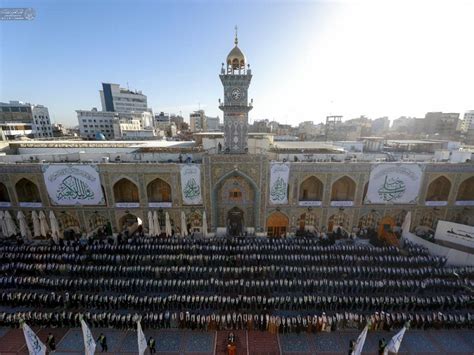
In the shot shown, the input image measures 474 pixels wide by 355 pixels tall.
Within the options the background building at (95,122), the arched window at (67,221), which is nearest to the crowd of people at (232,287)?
the arched window at (67,221)

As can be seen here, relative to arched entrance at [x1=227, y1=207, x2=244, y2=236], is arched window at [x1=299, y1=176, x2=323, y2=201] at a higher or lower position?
higher

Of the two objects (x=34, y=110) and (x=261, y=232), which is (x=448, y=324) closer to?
(x=261, y=232)

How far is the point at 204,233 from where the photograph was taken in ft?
63.4

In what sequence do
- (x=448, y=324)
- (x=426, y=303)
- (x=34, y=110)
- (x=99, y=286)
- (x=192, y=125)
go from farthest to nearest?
(x=192, y=125) → (x=34, y=110) → (x=99, y=286) → (x=426, y=303) → (x=448, y=324)

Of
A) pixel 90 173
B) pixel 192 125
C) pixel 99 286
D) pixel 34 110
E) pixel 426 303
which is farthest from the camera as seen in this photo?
pixel 192 125

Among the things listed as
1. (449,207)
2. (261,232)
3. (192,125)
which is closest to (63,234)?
(261,232)

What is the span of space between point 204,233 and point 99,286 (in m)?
7.99

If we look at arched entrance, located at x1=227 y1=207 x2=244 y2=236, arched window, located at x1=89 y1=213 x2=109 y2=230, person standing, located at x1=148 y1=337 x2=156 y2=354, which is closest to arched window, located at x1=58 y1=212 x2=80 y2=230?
arched window, located at x1=89 y1=213 x2=109 y2=230

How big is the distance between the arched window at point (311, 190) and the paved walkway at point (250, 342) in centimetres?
1090

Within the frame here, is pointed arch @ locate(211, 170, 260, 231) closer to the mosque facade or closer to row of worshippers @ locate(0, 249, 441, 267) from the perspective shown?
the mosque facade

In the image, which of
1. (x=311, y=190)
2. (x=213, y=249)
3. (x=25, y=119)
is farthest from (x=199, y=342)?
(x=25, y=119)

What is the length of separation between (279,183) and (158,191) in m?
10.5

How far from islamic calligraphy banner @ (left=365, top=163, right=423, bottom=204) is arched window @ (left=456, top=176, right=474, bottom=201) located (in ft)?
15.0

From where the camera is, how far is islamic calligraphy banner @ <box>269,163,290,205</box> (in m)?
19.1
